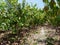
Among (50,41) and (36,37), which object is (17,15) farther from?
(50,41)

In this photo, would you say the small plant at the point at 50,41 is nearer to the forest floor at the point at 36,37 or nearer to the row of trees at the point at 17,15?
the forest floor at the point at 36,37

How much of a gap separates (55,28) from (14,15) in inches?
66.3

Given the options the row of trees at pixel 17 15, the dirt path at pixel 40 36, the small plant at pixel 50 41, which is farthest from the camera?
the row of trees at pixel 17 15

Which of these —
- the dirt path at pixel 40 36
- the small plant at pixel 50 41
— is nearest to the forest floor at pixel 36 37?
the dirt path at pixel 40 36

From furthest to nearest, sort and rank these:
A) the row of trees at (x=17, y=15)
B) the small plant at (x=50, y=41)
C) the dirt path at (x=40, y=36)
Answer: the row of trees at (x=17, y=15) → the dirt path at (x=40, y=36) → the small plant at (x=50, y=41)

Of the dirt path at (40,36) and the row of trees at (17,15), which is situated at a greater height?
the row of trees at (17,15)

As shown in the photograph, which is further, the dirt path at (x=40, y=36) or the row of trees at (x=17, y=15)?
the row of trees at (x=17, y=15)

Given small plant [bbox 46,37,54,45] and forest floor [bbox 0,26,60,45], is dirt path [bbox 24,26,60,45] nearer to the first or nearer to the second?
forest floor [bbox 0,26,60,45]

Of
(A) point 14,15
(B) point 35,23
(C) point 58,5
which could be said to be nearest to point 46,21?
(B) point 35,23

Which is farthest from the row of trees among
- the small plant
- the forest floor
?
the small plant

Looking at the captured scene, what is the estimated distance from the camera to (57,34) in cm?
687

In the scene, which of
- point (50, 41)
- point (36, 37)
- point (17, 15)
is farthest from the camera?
point (17, 15)

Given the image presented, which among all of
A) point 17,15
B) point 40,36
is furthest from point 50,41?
point 17,15

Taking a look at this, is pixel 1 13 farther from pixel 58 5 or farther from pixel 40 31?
pixel 58 5
